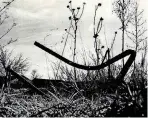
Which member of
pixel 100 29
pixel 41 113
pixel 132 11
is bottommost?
pixel 41 113

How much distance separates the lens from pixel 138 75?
72.1 inches

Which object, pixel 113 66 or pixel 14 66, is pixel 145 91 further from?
pixel 14 66

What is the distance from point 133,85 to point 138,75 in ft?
0.45

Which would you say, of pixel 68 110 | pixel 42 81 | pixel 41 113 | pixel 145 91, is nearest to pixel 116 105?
pixel 145 91

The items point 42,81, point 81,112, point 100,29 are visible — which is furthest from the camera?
point 100,29

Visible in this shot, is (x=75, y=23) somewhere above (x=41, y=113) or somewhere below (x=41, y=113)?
above

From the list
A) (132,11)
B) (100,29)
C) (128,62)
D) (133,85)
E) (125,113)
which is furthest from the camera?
(132,11)

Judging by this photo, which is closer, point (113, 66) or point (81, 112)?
point (81, 112)

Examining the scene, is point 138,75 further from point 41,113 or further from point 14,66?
point 14,66

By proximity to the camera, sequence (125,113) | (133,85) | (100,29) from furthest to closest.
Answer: (100,29) < (133,85) < (125,113)

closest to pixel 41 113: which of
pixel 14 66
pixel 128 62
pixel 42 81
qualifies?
pixel 128 62

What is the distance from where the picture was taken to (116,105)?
1.66 meters


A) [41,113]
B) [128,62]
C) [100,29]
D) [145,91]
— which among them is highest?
[100,29]

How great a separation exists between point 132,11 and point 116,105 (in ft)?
49.4
